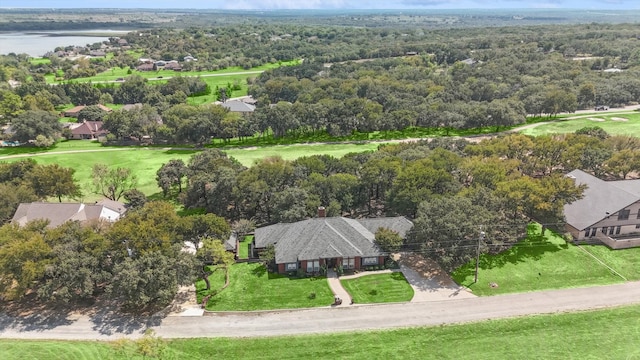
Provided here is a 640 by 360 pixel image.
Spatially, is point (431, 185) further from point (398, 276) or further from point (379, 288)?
point (379, 288)

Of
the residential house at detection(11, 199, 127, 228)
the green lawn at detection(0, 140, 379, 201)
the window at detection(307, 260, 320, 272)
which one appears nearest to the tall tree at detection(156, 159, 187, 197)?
the residential house at detection(11, 199, 127, 228)

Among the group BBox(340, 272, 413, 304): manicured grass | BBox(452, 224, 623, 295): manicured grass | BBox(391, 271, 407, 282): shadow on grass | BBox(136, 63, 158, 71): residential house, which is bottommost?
BBox(340, 272, 413, 304): manicured grass

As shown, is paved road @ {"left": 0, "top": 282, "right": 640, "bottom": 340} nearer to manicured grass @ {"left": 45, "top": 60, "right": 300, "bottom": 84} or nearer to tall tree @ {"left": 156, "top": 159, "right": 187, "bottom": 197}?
tall tree @ {"left": 156, "top": 159, "right": 187, "bottom": 197}

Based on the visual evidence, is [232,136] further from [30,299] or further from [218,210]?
[30,299]

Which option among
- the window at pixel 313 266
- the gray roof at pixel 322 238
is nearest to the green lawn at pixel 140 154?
the gray roof at pixel 322 238

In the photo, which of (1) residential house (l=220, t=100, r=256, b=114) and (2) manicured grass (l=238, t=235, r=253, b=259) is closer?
(2) manicured grass (l=238, t=235, r=253, b=259)

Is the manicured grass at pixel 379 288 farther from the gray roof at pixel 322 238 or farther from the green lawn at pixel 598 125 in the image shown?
the green lawn at pixel 598 125
